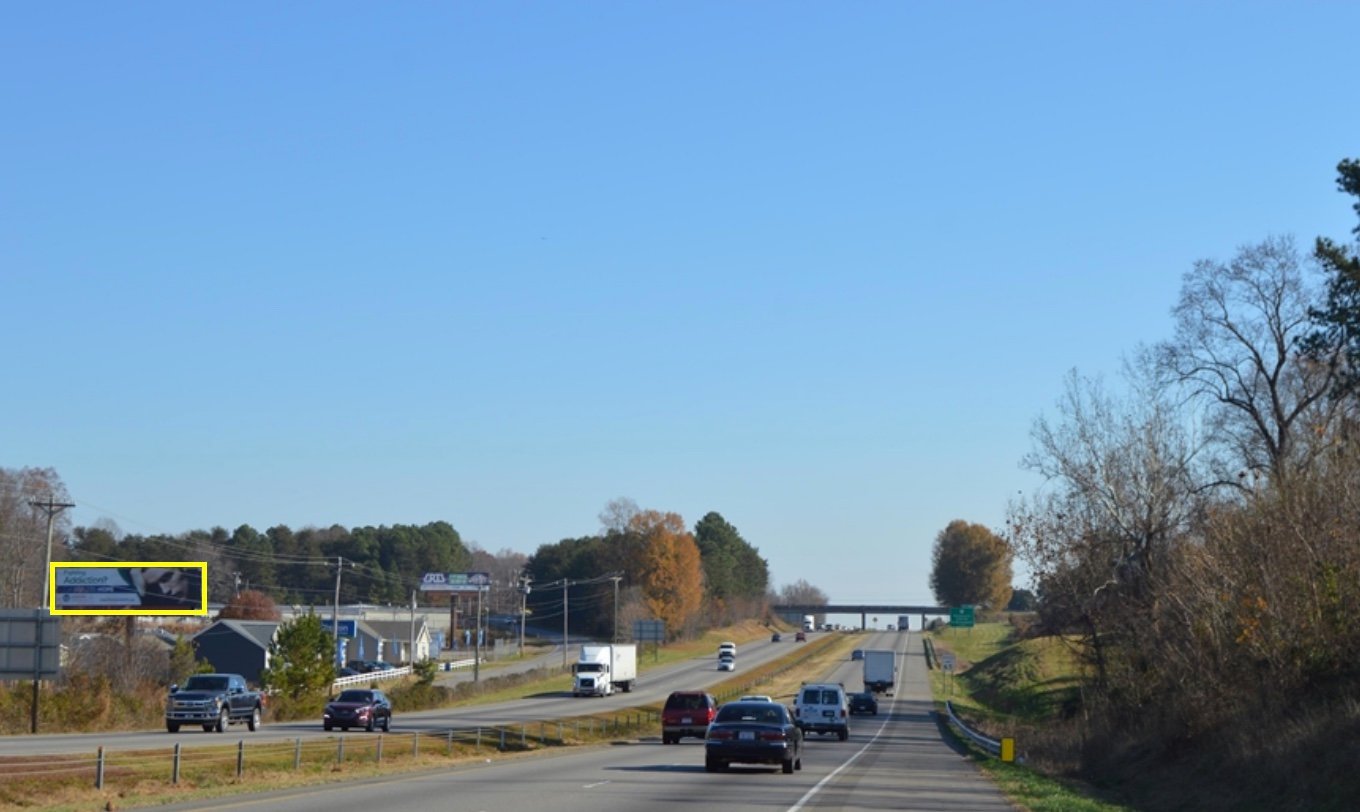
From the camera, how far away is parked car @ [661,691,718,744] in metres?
52.4

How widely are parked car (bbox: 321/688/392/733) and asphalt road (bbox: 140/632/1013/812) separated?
34.4 feet

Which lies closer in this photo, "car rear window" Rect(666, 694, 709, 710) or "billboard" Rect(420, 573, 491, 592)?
"car rear window" Rect(666, 694, 709, 710)

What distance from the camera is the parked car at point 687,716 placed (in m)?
52.4

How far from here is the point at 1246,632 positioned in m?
32.8

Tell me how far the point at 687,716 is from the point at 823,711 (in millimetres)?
6944

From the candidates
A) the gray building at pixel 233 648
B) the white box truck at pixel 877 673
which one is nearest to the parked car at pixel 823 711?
the white box truck at pixel 877 673

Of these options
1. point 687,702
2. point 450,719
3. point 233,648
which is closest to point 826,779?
point 687,702

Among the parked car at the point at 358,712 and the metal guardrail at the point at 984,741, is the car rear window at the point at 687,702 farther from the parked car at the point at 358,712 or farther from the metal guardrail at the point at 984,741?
the parked car at the point at 358,712

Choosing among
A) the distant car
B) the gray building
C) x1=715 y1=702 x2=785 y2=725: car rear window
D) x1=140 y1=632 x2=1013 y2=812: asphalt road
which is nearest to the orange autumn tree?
the gray building

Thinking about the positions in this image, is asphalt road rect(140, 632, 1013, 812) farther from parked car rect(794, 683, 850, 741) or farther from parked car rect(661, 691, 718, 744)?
parked car rect(794, 683, 850, 741)

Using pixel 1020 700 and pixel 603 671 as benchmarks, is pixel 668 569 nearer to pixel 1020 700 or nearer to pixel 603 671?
pixel 603 671

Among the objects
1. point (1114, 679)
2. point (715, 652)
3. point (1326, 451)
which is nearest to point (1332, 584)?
point (1326, 451)

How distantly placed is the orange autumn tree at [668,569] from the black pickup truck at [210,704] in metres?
113

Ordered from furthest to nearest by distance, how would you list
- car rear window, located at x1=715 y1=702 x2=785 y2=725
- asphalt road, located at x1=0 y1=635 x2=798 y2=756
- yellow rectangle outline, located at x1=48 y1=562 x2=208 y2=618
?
yellow rectangle outline, located at x1=48 y1=562 x2=208 y2=618, asphalt road, located at x1=0 y1=635 x2=798 y2=756, car rear window, located at x1=715 y1=702 x2=785 y2=725
